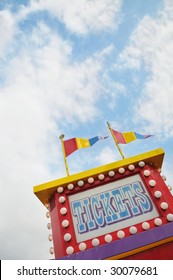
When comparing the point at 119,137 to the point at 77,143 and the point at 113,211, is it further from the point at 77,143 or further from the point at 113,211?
the point at 113,211

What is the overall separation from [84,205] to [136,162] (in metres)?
1.91

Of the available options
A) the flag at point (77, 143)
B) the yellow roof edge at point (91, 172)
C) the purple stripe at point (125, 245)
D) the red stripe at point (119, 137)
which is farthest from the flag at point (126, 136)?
the purple stripe at point (125, 245)

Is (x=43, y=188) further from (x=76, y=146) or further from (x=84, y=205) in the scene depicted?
(x=76, y=146)

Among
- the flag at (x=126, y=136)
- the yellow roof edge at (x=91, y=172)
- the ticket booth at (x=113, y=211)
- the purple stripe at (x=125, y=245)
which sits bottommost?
the purple stripe at (x=125, y=245)

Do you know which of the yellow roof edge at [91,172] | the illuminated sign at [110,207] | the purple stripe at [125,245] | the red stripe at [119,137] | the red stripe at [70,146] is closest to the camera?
the purple stripe at [125,245]

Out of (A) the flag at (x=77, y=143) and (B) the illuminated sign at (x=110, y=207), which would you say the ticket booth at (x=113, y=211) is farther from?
(A) the flag at (x=77, y=143)

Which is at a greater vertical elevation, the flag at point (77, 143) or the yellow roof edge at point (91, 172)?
the flag at point (77, 143)

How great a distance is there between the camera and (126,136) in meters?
8.34

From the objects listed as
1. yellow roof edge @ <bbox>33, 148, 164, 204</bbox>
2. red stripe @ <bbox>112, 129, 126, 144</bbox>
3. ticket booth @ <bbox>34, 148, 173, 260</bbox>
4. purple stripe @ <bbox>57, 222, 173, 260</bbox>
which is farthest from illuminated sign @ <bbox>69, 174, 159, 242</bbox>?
red stripe @ <bbox>112, 129, 126, 144</bbox>

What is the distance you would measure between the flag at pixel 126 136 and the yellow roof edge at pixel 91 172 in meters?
1.40

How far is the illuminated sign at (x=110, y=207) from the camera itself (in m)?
5.76
